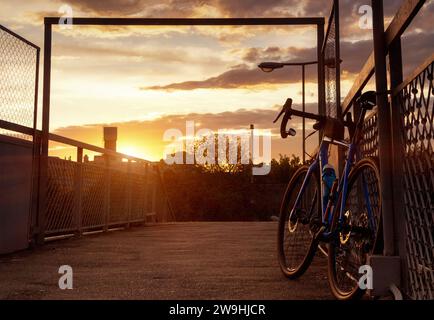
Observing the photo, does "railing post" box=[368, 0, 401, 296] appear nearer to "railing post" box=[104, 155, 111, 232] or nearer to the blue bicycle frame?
the blue bicycle frame

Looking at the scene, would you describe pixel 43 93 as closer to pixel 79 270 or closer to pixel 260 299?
pixel 79 270

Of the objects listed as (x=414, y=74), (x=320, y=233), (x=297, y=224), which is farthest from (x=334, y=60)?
(x=414, y=74)

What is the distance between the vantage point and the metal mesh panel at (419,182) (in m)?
2.58

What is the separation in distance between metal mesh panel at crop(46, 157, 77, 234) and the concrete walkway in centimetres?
45

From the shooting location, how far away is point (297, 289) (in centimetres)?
416

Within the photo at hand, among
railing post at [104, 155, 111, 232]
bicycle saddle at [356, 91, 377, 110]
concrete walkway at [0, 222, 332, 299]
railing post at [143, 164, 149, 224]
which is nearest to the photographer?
bicycle saddle at [356, 91, 377, 110]

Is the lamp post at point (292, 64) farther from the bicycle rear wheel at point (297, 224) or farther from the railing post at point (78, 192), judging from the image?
Answer: the bicycle rear wheel at point (297, 224)

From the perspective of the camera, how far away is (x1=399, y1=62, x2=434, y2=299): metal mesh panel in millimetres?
2582

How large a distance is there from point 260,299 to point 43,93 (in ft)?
17.5

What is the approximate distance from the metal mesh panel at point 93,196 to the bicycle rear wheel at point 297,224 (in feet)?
15.5

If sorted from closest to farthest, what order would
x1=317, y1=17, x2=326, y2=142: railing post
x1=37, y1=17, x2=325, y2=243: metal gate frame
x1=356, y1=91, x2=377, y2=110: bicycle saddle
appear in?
1. x1=356, y1=91, x2=377, y2=110: bicycle saddle
2. x1=37, y1=17, x2=325, y2=243: metal gate frame
3. x1=317, y1=17, x2=326, y2=142: railing post

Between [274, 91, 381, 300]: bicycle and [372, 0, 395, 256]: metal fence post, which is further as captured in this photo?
[274, 91, 381, 300]: bicycle

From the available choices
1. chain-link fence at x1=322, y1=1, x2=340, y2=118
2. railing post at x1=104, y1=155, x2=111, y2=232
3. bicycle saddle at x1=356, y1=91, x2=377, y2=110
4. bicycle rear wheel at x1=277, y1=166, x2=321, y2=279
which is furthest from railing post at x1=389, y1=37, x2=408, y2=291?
railing post at x1=104, y1=155, x2=111, y2=232
